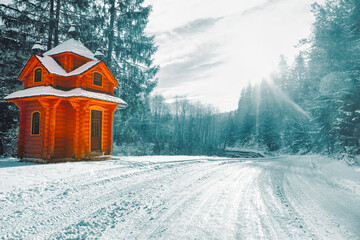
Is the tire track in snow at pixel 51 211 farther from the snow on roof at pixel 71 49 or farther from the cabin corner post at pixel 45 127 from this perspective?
the snow on roof at pixel 71 49

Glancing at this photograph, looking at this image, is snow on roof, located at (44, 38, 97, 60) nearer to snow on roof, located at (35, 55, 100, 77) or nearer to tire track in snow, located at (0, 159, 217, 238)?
snow on roof, located at (35, 55, 100, 77)

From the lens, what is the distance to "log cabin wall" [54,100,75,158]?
1084 cm

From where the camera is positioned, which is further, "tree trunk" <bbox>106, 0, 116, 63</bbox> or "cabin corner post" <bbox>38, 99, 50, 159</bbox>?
"tree trunk" <bbox>106, 0, 116, 63</bbox>

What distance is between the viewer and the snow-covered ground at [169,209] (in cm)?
326

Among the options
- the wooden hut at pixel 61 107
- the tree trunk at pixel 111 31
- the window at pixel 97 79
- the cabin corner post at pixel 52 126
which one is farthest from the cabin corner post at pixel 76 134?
the tree trunk at pixel 111 31

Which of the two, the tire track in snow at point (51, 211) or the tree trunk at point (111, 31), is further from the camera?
the tree trunk at point (111, 31)

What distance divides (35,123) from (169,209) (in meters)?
10.6

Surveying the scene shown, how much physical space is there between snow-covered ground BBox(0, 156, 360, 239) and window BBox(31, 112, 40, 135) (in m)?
4.82

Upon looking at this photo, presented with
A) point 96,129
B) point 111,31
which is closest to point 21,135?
point 96,129

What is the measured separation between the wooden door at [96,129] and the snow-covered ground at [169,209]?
17.3ft

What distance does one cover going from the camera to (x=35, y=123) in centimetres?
1101

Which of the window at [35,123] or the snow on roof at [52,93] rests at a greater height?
the snow on roof at [52,93]

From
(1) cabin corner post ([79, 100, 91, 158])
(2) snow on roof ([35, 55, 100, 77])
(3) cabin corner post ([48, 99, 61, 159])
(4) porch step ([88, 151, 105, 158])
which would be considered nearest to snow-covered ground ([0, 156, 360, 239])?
(3) cabin corner post ([48, 99, 61, 159])

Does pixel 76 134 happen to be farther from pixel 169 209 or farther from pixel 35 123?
pixel 169 209
